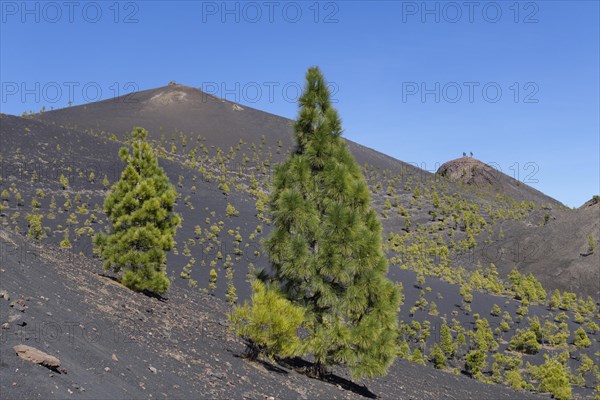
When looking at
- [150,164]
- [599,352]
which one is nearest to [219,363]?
[150,164]

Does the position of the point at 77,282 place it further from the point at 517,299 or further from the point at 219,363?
the point at 517,299

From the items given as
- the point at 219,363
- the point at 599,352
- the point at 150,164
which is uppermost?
the point at 150,164

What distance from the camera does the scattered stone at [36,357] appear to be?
22.3ft

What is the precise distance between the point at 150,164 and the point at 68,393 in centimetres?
1194

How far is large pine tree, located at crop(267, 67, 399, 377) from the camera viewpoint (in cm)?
1205

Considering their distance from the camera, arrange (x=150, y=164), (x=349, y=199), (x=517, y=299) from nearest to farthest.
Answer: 1. (x=349, y=199)
2. (x=150, y=164)
3. (x=517, y=299)

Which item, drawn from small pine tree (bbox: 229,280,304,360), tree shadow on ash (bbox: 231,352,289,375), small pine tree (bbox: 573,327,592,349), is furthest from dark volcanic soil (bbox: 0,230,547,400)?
small pine tree (bbox: 573,327,592,349)

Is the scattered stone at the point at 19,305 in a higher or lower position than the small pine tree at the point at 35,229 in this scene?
lower

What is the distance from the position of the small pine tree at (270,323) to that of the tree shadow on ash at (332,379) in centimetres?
100

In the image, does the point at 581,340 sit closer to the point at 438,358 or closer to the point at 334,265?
the point at 438,358

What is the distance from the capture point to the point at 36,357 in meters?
6.80

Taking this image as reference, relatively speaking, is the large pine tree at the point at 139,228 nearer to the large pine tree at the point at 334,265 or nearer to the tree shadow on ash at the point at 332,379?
the large pine tree at the point at 334,265

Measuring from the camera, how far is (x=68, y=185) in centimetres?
3766

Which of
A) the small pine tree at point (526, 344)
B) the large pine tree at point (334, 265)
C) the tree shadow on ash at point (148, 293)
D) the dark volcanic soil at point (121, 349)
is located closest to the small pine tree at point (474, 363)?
the small pine tree at point (526, 344)
